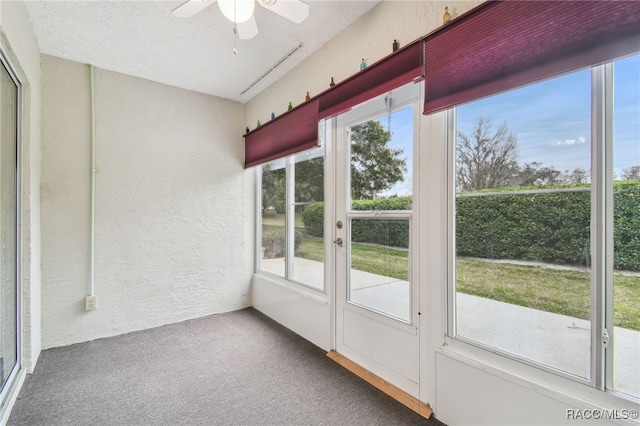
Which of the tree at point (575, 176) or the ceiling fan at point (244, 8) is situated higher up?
the ceiling fan at point (244, 8)

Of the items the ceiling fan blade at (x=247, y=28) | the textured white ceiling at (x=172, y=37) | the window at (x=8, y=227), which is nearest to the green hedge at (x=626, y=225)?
the textured white ceiling at (x=172, y=37)

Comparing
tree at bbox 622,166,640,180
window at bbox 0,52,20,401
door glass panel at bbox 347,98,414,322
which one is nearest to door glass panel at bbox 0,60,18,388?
window at bbox 0,52,20,401

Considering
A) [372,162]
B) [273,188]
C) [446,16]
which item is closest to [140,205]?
[273,188]

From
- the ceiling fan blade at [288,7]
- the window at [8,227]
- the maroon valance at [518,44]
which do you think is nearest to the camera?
the maroon valance at [518,44]

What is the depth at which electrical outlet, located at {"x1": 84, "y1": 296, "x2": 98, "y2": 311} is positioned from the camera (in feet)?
8.18

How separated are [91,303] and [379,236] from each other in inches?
103

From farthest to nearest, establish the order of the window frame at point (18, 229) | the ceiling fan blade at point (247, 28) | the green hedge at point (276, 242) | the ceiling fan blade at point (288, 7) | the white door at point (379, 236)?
1. the green hedge at point (276, 242)
2. the window frame at point (18, 229)
3. the white door at point (379, 236)
4. the ceiling fan blade at point (247, 28)
5. the ceiling fan blade at point (288, 7)

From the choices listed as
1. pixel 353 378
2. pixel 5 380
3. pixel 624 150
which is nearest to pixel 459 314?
pixel 353 378

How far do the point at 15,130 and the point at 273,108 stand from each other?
1964mm

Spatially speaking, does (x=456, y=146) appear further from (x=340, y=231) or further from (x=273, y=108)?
(x=273, y=108)

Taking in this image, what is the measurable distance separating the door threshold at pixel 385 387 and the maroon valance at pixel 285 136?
171 centimetres

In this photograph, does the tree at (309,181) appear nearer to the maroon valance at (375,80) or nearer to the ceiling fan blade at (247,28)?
the maroon valance at (375,80)

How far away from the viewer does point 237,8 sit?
1312 mm

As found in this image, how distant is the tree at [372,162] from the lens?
1919mm
